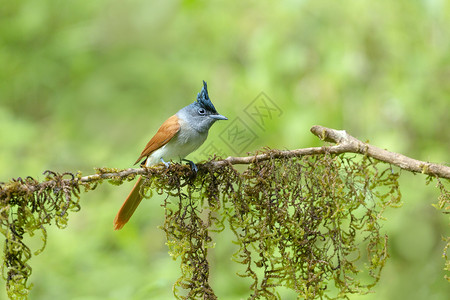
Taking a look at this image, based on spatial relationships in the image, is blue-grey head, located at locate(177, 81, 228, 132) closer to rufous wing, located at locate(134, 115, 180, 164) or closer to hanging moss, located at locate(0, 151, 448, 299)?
rufous wing, located at locate(134, 115, 180, 164)

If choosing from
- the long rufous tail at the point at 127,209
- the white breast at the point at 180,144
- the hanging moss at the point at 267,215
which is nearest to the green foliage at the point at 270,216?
the hanging moss at the point at 267,215

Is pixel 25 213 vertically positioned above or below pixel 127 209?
below

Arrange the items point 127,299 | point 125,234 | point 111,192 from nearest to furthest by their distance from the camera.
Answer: point 127,299 → point 125,234 → point 111,192

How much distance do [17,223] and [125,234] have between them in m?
2.49

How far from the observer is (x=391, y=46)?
168 inches

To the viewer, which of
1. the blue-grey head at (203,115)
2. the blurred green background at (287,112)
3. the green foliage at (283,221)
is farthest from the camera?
the blurred green background at (287,112)

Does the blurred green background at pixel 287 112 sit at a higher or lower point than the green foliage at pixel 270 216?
higher

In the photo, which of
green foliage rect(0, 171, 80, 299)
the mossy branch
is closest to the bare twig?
the mossy branch

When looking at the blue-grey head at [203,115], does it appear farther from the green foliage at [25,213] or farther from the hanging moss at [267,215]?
the green foliage at [25,213]

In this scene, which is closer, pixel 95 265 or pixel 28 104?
pixel 95 265

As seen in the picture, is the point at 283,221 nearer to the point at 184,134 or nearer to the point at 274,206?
the point at 274,206

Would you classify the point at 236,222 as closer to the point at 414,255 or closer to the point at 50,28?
the point at 414,255

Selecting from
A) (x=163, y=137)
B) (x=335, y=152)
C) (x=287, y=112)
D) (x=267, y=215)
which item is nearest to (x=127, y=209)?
(x=163, y=137)

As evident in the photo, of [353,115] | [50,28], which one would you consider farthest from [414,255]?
[50,28]
